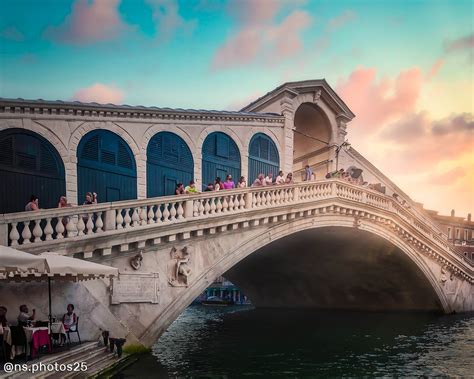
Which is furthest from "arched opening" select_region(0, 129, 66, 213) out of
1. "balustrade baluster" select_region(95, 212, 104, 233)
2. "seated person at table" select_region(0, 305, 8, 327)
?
"seated person at table" select_region(0, 305, 8, 327)

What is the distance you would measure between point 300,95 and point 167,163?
8904 mm

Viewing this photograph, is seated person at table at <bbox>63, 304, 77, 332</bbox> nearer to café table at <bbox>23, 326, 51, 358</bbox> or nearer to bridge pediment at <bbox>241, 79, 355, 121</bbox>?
café table at <bbox>23, 326, 51, 358</bbox>

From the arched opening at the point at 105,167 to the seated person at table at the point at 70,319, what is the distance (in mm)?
3636

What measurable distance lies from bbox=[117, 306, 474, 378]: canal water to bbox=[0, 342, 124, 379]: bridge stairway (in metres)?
0.69

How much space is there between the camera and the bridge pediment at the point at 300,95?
20.5 metres

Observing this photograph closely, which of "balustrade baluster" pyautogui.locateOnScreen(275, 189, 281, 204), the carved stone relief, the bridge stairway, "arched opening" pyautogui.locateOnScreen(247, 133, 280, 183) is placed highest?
"arched opening" pyautogui.locateOnScreen(247, 133, 280, 183)

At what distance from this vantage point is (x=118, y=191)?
46.0 ft

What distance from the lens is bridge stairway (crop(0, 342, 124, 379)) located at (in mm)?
8297

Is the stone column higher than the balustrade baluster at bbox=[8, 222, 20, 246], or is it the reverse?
the stone column

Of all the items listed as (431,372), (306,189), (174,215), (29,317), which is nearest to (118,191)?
(174,215)

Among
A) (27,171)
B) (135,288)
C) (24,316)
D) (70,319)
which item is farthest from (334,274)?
(24,316)

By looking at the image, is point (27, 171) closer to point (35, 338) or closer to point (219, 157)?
point (35, 338)

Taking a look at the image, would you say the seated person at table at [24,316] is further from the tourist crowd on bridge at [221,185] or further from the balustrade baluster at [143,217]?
the balustrade baluster at [143,217]

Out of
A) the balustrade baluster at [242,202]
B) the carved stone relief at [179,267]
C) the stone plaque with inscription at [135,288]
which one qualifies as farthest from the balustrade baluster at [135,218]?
the balustrade baluster at [242,202]
